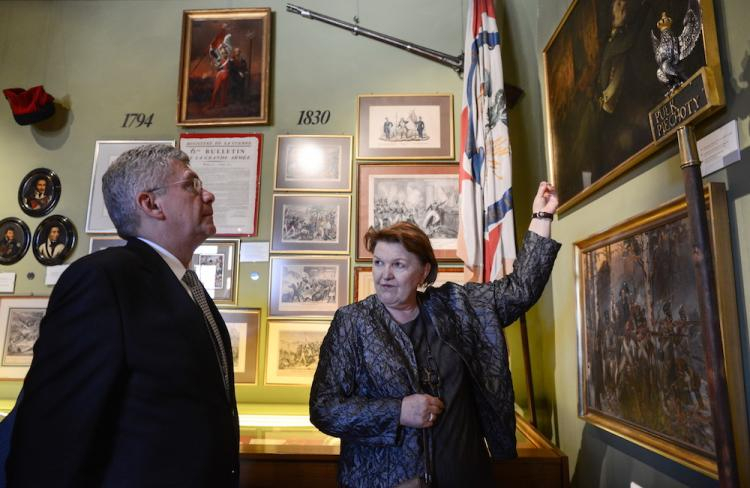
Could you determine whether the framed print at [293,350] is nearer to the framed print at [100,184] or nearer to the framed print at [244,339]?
the framed print at [244,339]

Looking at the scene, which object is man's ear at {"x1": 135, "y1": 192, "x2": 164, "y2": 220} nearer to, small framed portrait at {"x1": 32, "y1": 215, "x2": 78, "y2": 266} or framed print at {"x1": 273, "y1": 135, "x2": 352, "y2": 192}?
framed print at {"x1": 273, "y1": 135, "x2": 352, "y2": 192}

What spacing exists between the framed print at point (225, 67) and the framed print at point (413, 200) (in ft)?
2.78

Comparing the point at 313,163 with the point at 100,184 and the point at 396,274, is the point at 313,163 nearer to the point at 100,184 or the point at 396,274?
the point at 100,184

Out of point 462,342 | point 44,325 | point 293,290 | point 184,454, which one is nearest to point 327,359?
point 462,342

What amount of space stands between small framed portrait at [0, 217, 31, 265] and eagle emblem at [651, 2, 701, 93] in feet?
11.8

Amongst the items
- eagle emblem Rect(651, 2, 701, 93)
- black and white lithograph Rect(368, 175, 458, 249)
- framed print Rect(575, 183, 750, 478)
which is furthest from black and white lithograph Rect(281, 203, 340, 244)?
eagle emblem Rect(651, 2, 701, 93)

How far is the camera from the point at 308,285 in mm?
2959

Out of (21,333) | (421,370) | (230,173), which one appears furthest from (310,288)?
(21,333)

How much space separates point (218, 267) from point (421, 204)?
134cm

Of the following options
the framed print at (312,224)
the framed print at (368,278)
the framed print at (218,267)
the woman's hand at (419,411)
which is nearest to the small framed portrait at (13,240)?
the framed print at (218,267)

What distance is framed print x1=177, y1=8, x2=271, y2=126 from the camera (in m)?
3.17

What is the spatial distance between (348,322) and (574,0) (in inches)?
72.0

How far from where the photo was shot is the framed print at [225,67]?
3.17m

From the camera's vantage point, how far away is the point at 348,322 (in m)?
1.59
